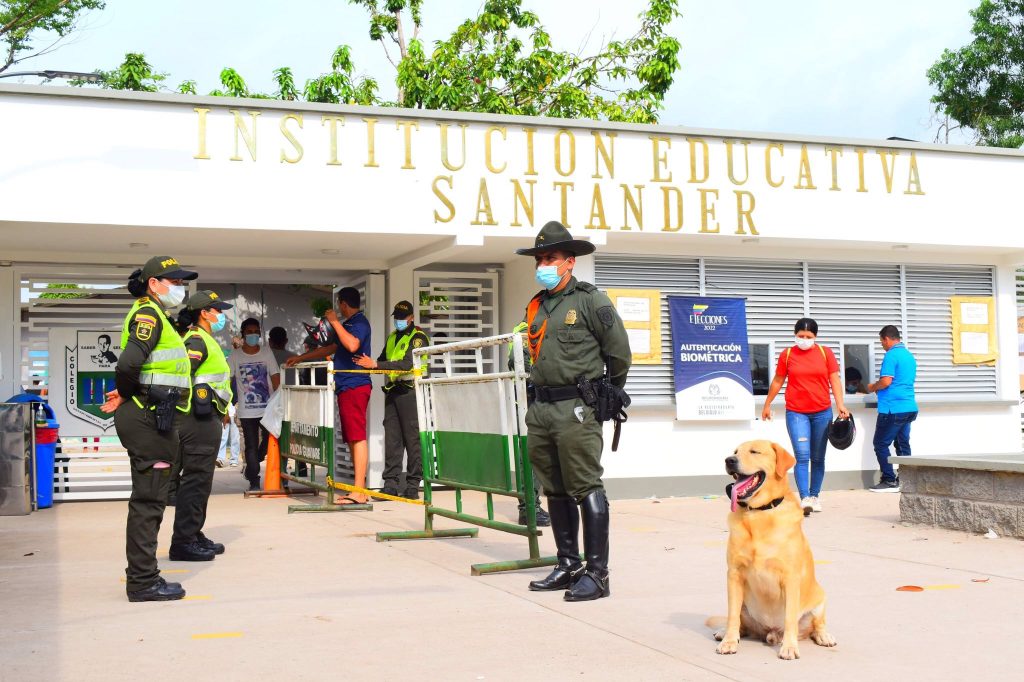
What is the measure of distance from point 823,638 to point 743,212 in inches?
313

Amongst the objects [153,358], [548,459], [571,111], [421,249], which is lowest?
[548,459]

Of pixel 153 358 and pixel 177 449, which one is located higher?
pixel 153 358

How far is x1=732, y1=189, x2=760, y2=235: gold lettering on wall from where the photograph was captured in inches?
500

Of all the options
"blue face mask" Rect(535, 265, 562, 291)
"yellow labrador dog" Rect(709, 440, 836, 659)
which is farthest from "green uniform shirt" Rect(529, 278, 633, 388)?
"yellow labrador dog" Rect(709, 440, 836, 659)

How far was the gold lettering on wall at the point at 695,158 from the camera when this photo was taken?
41.3ft

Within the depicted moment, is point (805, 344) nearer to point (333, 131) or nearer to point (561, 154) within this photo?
point (561, 154)

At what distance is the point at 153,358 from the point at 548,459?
2.36 m

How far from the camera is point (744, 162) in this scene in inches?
504

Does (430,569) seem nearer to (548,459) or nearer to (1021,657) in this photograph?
(548,459)

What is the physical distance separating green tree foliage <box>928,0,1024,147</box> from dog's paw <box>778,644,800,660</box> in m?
27.2

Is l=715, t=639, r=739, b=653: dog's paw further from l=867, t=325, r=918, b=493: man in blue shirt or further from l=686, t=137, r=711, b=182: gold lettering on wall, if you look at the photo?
l=867, t=325, r=918, b=493: man in blue shirt

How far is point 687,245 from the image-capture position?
13.0 metres

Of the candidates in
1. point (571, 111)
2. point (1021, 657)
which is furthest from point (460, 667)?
point (571, 111)


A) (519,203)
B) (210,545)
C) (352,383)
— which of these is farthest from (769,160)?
(210,545)
